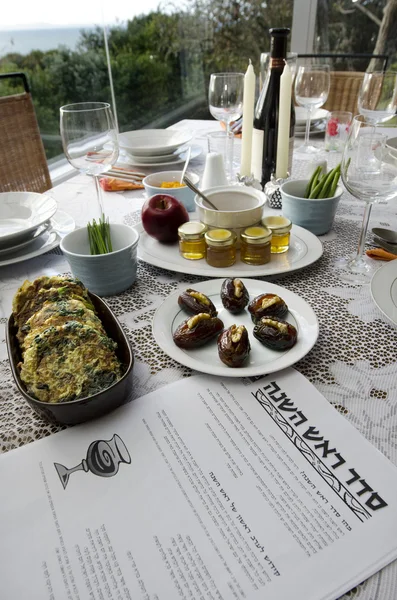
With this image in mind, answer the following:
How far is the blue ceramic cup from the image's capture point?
64 centimetres

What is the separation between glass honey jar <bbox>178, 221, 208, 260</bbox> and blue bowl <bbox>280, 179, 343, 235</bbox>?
0.63 ft

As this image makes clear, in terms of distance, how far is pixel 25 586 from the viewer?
0.32 m

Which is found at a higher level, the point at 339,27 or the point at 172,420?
the point at 339,27

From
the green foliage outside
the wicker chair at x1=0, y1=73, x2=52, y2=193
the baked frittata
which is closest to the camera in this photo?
the baked frittata

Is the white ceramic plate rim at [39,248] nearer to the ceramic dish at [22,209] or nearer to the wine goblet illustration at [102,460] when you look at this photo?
the ceramic dish at [22,209]

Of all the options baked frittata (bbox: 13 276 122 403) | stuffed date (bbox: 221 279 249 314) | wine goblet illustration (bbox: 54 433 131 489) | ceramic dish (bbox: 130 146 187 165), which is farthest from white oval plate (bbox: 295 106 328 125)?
wine goblet illustration (bbox: 54 433 131 489)

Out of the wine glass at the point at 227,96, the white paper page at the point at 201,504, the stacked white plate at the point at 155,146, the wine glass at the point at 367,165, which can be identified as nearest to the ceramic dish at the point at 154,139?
the stacked white plate at the point at 155,146

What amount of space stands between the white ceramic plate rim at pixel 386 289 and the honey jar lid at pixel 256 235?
7.1 inches

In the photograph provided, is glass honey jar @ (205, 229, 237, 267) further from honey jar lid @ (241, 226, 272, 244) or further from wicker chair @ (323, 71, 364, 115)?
wicker chair @ (323, 71, 364, 115)

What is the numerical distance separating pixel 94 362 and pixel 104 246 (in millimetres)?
278


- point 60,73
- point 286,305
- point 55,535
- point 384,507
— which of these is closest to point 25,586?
point 55,535

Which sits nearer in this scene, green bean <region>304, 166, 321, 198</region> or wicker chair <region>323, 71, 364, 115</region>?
green bean <region>304, 166, 321, 198</region>

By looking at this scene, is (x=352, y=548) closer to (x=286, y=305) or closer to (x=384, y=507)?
(x=384, y=507)

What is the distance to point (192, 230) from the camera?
0.73 meters
